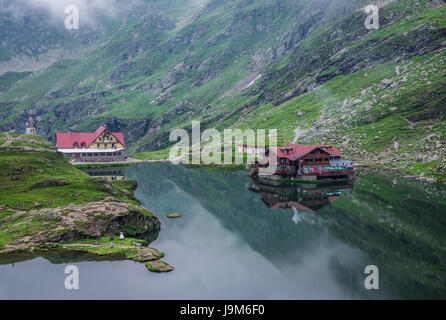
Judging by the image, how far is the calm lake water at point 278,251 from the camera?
5000 cm

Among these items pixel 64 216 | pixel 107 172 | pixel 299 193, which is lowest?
pixel 64 216

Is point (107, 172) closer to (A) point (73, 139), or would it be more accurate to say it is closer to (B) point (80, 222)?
(A) point (73, 139)

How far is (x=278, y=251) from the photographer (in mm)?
68562

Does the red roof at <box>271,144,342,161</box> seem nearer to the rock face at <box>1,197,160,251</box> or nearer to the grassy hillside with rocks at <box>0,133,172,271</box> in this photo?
the grassy hillside with rocks at <box>0,133,172,271</box>

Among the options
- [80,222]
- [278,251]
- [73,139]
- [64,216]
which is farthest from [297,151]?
[73,139]

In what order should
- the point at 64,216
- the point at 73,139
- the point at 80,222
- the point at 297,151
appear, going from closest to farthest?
the point at 80,222
the point at 64,216
the point at 297,151
the point at 73,139

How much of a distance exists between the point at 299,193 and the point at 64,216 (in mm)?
72006

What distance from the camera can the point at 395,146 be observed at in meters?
161

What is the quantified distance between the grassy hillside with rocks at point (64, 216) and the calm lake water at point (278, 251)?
124 inches

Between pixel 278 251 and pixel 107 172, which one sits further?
pixel 107 172

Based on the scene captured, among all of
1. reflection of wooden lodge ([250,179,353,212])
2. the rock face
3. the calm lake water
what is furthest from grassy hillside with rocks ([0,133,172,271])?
reflection of wooden lodge ([250,179,353,212])

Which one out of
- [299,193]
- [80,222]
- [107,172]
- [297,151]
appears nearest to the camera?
[80,222]
